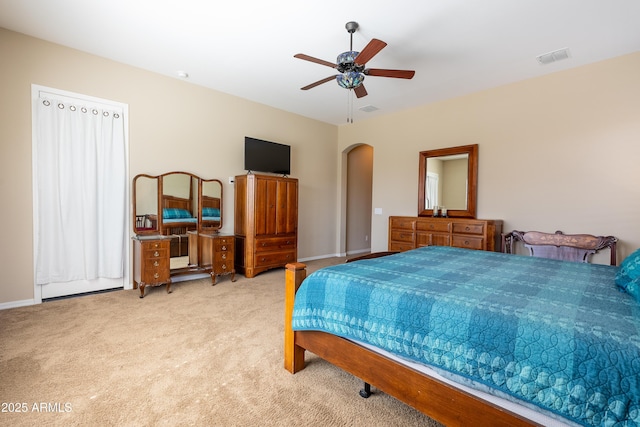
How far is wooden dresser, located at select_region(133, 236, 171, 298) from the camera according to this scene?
347cm

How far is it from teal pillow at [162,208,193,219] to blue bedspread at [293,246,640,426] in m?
3.11

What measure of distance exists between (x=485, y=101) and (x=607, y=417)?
4.50 m

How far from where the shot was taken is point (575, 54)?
3.27 m

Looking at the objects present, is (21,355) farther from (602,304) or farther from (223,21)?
(602,304)

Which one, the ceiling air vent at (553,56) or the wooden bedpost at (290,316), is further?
the ceiling air vent at (553,56)

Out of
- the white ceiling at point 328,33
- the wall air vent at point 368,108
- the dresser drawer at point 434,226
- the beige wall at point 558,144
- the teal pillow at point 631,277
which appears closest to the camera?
the teal pillow at point 631,277

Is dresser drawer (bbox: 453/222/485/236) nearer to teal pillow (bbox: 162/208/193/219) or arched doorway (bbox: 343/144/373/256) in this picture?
arched doorway (bbox: 343/144/373/256)

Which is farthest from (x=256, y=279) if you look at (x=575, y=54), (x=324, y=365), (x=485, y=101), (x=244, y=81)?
(x=575, y=54)

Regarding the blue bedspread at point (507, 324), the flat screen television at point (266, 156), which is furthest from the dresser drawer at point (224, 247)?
the blue bedspread at point (507, 324)

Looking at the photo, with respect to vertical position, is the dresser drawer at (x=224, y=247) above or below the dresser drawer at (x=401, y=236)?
below

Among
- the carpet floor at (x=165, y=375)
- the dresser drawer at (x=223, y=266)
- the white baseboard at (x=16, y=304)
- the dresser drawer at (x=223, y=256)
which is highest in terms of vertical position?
the dresser drawer at (x=223, y=256)

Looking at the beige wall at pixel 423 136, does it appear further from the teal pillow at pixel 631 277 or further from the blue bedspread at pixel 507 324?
the teal pillow at pixel 631 277

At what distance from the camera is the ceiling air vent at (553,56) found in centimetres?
320

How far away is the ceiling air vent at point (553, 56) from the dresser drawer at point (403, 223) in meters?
2.58
